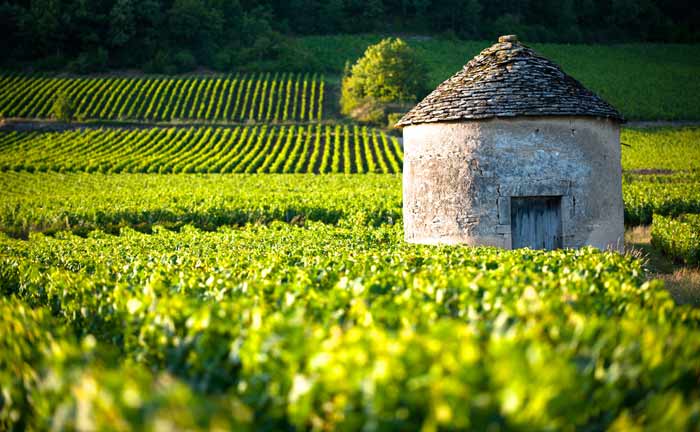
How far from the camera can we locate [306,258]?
397 inches

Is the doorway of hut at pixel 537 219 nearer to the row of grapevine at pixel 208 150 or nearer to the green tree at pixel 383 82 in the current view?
the row of grapevine at pixel 208 150

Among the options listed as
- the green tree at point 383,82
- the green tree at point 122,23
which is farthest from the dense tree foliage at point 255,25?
the green tree at point 383,82

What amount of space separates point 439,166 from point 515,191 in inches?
64.9

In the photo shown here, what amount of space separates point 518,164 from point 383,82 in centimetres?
5249

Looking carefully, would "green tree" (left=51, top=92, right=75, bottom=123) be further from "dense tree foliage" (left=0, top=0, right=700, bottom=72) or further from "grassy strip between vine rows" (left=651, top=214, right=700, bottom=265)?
"grassy strip between vine rows" (left=651, top=214, right=700, bottom=265)

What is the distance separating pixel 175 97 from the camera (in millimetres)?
66938

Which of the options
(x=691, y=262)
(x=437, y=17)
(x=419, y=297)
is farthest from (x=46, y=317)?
(x=437, y=17)

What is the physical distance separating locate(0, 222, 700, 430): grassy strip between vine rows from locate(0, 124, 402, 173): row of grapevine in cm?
3671

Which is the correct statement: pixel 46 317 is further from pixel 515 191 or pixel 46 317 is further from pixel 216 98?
pixel 216 98

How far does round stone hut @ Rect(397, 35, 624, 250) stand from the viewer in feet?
44.8

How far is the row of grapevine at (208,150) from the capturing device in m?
44.3

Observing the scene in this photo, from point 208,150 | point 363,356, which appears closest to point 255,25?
point 208,150

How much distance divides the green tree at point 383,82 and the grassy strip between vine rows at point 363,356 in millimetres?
56475

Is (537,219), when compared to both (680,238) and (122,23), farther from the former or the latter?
(122,23)
